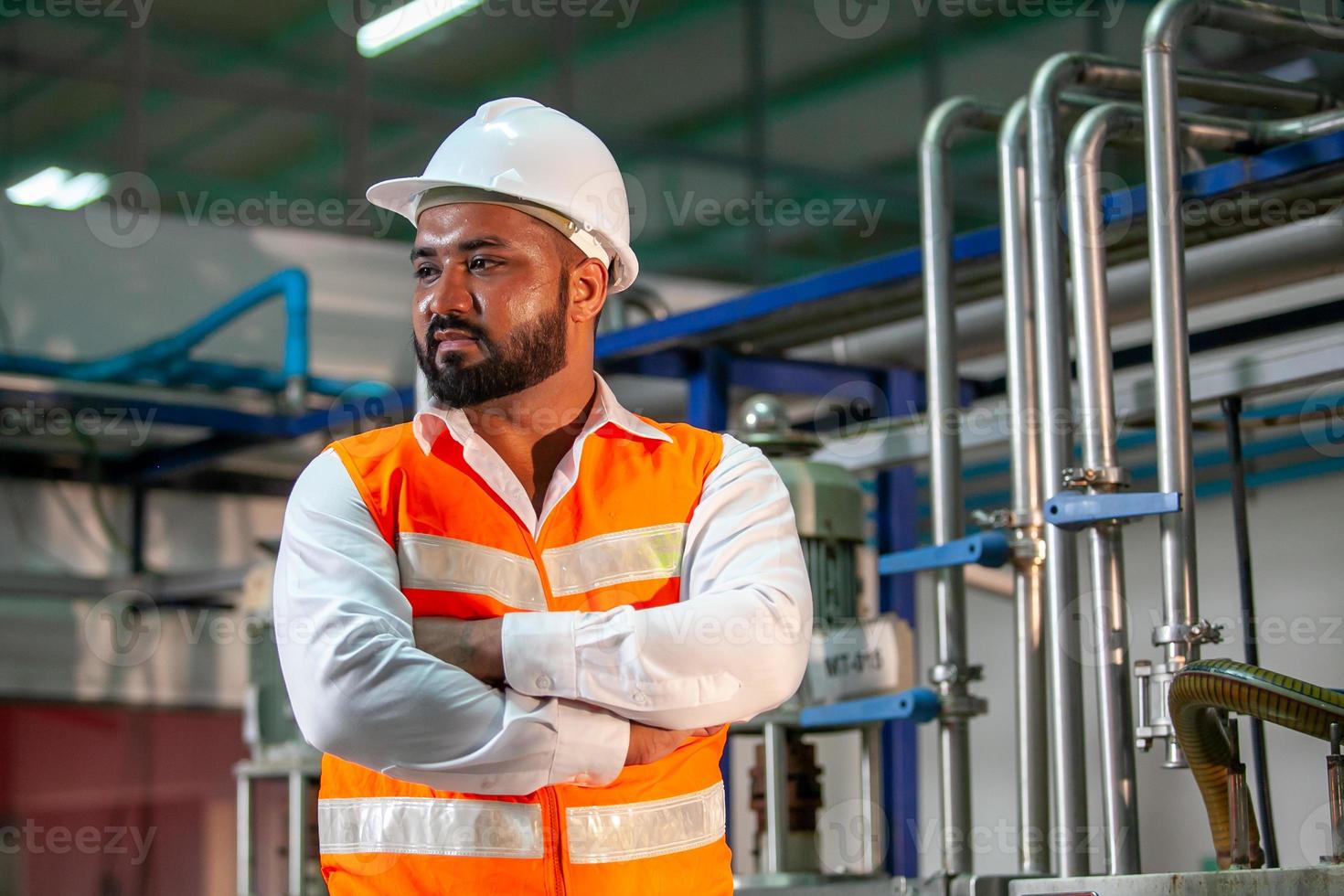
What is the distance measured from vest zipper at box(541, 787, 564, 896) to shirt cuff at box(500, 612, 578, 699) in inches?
5.4

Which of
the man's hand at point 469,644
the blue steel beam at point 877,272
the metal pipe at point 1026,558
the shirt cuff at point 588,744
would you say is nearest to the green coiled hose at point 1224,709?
the metal pipe at point 1026,558

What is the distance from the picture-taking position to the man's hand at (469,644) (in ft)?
6.31

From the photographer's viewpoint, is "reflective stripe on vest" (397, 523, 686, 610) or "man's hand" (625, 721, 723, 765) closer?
"man's hand" (625, 721, 723, 765)

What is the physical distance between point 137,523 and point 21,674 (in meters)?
0.69

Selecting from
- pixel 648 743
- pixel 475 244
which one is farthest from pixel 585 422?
pixel 648 743

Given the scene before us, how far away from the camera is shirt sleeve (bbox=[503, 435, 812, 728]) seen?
1886 mm

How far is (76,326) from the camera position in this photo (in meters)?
6.20

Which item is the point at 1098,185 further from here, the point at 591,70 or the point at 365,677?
the point at 591,70

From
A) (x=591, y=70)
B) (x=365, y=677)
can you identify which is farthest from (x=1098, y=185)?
(x=591, y=70)

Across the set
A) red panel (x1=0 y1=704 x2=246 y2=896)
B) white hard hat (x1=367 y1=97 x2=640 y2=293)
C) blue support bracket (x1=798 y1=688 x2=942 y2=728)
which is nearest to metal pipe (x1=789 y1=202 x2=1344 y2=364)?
blue support bracket (x1=798 y1=688 x2=942 y2=728)

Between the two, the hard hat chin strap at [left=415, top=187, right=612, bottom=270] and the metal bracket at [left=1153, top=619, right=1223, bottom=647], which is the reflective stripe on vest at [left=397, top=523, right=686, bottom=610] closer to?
the hard hat chin strap at [left=415, top=187, right=612, bottom=270]

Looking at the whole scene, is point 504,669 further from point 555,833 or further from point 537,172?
point 537,172

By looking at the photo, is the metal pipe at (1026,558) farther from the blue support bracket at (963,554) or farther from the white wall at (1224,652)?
the white wall at (1224,652)

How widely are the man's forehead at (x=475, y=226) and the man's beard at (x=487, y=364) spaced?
98mm
